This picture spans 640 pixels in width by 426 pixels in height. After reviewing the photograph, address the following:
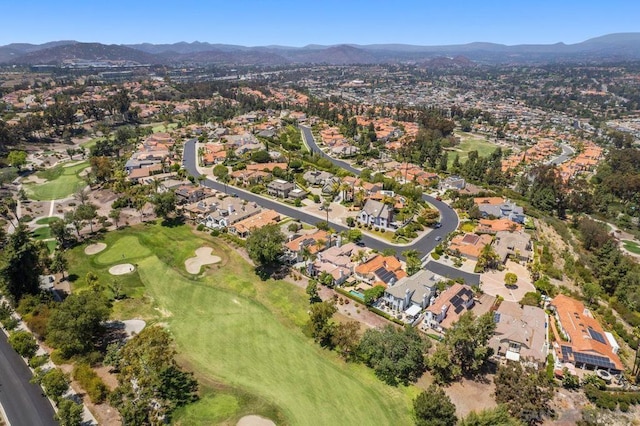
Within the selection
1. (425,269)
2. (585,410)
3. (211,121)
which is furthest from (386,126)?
(585,410)

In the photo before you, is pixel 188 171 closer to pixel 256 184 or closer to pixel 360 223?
pixel 256 184

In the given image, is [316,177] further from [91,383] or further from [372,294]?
[91,383]

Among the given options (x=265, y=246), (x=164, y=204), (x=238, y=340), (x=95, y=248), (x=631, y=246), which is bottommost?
(x=631, y=246)

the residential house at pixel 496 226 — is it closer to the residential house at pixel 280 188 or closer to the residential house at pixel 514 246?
the residential house at pixel 514 246

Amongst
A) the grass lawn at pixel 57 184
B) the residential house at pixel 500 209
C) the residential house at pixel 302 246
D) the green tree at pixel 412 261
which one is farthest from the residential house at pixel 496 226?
the grass lawn at pixel 57 184

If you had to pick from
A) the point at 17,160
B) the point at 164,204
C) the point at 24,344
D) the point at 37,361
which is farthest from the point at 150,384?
the point at 17,160

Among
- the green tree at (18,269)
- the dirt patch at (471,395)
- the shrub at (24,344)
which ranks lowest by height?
the dirt patch at (471,395)
